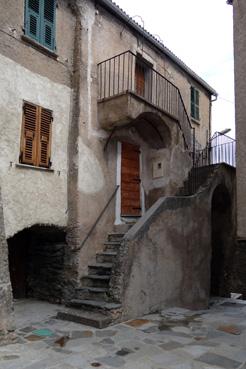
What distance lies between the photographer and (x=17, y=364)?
4445mm

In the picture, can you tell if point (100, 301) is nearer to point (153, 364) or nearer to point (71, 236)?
point (71, 236)

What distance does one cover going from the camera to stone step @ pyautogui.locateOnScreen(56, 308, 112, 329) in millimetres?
6266

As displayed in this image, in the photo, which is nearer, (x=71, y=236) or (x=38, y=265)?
(x=71, y=236)

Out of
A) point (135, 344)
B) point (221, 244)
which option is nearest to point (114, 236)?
point (135, 344)

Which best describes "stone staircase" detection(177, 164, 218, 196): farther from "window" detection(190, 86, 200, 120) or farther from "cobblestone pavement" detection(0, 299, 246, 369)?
"cobblestone pavement" detection(0, 299, 246, 369)

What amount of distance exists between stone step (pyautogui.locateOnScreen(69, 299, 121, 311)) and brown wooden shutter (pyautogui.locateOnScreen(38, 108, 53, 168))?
2974 mm

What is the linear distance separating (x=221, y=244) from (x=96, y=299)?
637 cm

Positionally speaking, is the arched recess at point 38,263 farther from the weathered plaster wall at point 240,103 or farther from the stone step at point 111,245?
the weathered plaster wall at point 240,103

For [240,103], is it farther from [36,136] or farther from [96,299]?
[96,299]

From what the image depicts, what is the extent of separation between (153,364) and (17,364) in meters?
1.64

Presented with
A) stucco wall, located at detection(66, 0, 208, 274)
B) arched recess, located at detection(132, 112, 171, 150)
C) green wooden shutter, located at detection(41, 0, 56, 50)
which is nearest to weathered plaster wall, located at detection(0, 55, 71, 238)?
stucco wall, located at detection(66, 0, 208, 274)

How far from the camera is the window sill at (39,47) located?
7.94 metres

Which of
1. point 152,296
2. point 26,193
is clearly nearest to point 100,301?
point 152,296

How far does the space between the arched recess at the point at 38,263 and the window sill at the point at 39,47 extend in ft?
12.9
